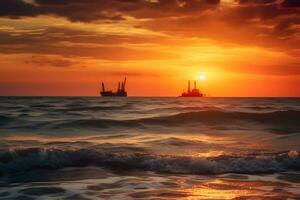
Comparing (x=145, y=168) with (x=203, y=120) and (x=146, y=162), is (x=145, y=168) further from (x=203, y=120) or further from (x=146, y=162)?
(x=203, y=120)

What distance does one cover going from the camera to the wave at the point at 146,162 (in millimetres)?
11695

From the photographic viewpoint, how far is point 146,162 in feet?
39.9

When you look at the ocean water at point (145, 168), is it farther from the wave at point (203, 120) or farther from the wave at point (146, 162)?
the wave at point (203, 120)

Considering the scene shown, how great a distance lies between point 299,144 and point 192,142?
165 inches

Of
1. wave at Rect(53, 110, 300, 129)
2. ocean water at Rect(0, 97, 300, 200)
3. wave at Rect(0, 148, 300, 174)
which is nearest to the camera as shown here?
ocean water at Rect(0, 97, 300, 200)

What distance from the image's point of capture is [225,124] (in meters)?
27.9

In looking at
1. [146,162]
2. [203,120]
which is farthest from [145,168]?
[203,120]

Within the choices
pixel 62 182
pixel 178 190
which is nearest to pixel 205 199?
pixel 178 190

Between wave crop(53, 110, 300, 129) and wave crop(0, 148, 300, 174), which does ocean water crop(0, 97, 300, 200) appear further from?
wave crop(53, 110, 300, 129)

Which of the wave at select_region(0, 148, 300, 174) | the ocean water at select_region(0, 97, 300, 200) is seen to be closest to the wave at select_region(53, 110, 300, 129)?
the ocean water at select_region(0, 97, 300, 200)

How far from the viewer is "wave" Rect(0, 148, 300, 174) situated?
38.4 ft

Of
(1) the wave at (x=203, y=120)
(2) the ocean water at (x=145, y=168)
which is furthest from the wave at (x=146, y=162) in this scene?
(1) the wave at (x=203, y=120)

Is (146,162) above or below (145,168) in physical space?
above

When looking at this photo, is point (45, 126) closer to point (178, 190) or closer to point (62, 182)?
point (62, 182)
